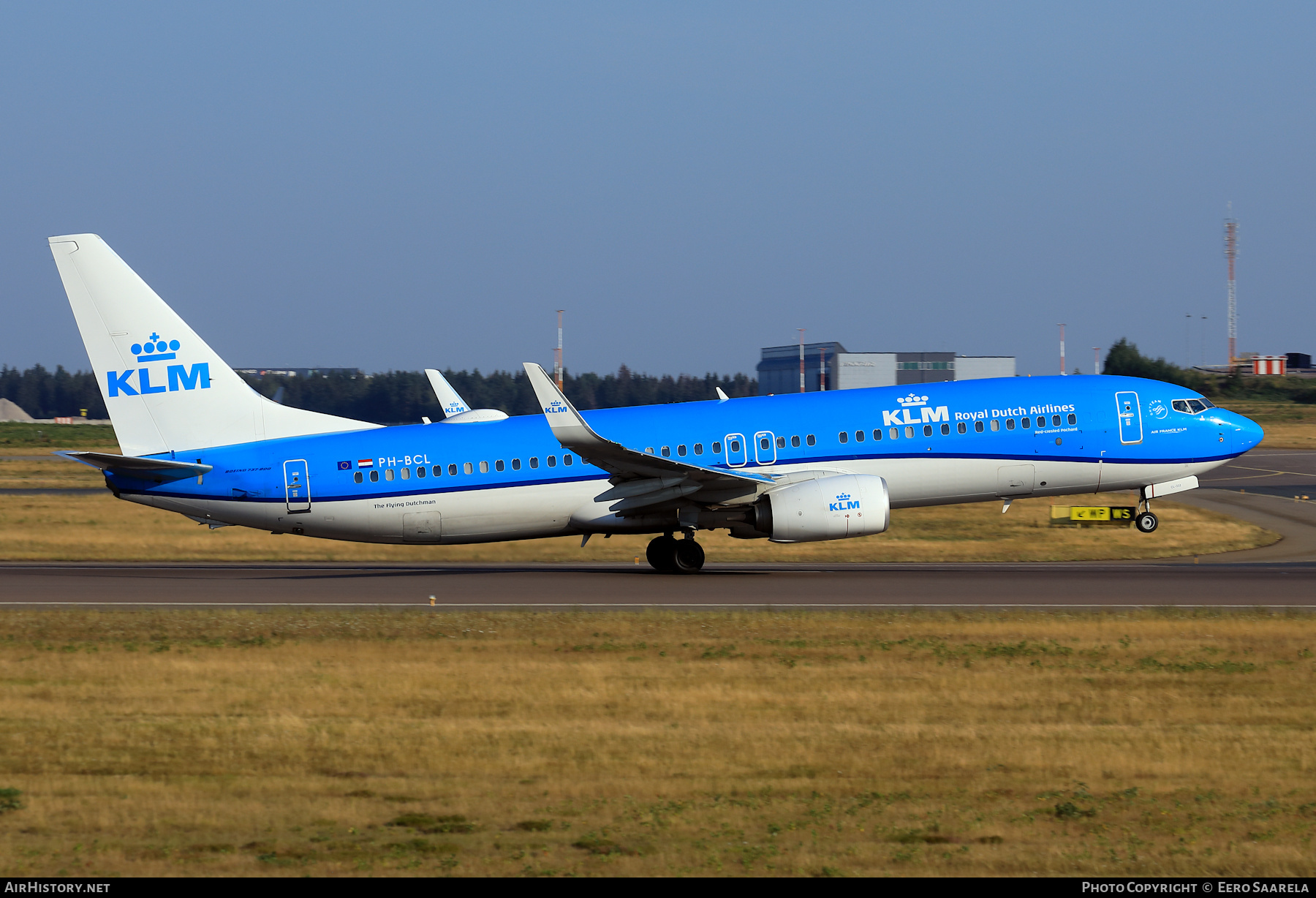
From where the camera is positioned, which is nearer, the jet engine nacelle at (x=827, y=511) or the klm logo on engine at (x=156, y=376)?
the jet engine nacelle at (x=827, y=511)

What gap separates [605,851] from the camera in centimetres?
973

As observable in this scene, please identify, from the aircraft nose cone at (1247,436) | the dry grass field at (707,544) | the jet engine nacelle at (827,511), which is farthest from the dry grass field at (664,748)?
the dry grass field at (707,544)

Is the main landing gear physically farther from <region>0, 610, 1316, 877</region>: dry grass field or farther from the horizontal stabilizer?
the horizontal stabilizer

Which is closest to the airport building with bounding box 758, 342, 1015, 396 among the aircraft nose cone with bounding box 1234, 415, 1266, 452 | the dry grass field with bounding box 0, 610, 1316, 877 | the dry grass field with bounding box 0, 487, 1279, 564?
the dry grass field with bounding box 0, 487, 1279, 564

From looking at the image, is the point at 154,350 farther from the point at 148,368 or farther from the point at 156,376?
the point at 156,376

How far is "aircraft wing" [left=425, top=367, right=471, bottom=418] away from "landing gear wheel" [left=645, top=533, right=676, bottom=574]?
8.14 metres

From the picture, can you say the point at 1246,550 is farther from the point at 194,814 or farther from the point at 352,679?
the point at 194,814

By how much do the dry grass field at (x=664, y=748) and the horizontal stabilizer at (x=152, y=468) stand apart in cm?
673

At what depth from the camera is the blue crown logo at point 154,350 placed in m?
28.7

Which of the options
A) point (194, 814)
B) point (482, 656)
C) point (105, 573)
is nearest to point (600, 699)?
point (482, 656)

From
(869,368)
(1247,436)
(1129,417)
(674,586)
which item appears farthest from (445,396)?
(869,368)

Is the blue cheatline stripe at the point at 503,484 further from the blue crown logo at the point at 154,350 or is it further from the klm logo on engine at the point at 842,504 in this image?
the blue crown logo at the point at 154,350

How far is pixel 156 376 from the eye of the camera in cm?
2880
